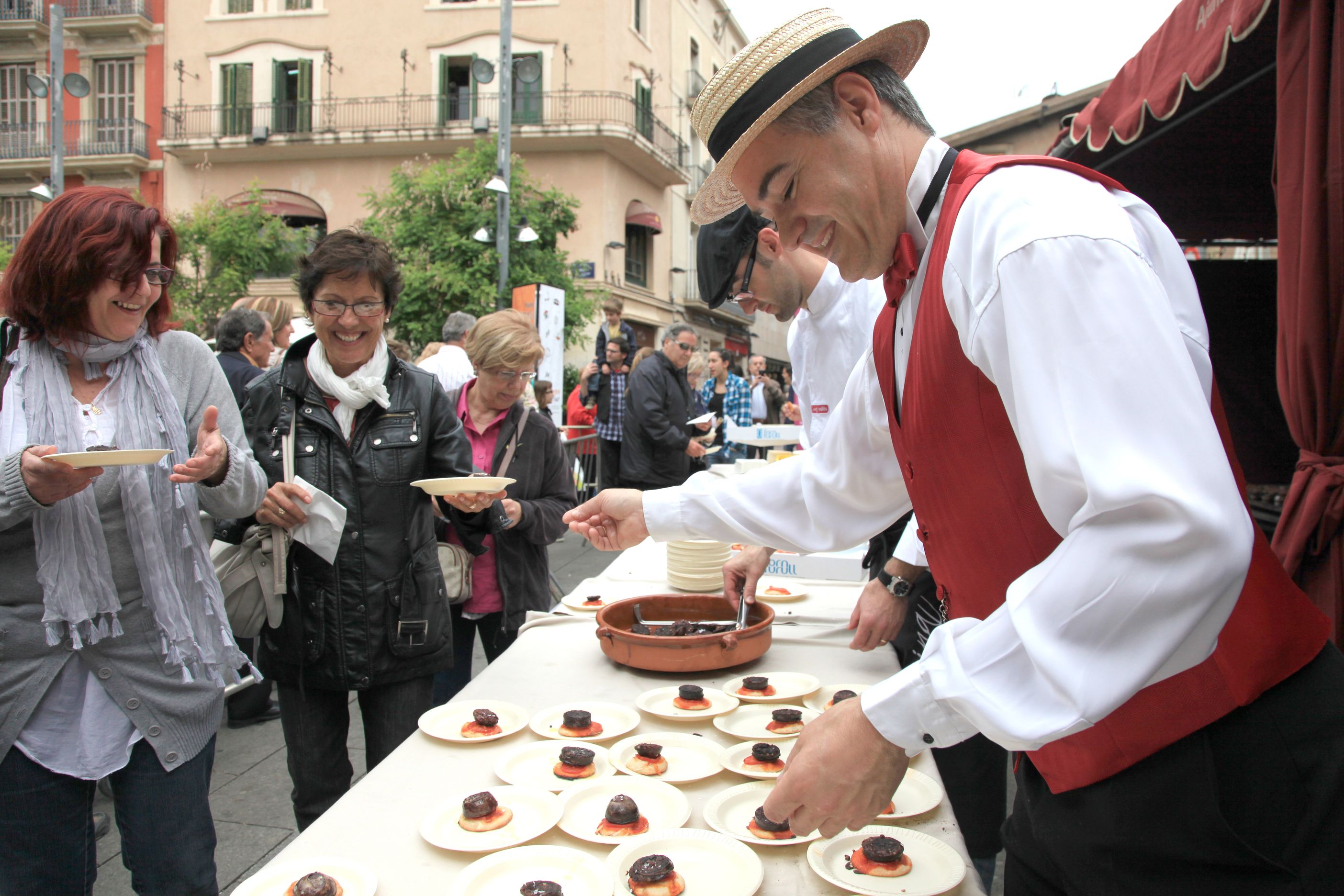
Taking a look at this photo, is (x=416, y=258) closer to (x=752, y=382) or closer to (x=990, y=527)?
(x=752, y=382)

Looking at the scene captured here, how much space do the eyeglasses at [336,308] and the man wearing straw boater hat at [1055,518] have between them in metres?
1.51

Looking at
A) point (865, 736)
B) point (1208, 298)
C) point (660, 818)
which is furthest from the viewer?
point (1208, 298)

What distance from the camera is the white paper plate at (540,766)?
1633 millimetres

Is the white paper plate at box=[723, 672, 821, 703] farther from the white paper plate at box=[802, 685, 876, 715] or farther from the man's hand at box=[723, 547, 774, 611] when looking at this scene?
the man's hand at box=[723, 547, 774, 611]

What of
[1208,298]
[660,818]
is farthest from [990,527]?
[1208,298]

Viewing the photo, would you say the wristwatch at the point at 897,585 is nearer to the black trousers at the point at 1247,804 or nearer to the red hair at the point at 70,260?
the black trousers at the point at 1247,804

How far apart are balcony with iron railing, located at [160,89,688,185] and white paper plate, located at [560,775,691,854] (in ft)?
70.7

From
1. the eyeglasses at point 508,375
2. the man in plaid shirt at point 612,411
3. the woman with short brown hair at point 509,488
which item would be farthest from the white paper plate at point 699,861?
the man in plaid shirt at point 612,411

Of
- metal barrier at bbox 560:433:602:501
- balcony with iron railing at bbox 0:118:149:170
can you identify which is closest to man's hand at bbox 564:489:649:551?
metal barrier at bbox 560:433:602:501

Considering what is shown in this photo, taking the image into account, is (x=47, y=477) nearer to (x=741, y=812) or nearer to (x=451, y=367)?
(x=741, y=812)

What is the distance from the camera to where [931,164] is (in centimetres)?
122

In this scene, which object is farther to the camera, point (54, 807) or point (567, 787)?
point (54, 807)

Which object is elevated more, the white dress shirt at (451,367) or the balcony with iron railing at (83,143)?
the balcony with iron railing at (83,143)

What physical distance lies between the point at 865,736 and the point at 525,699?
4.22 feet
